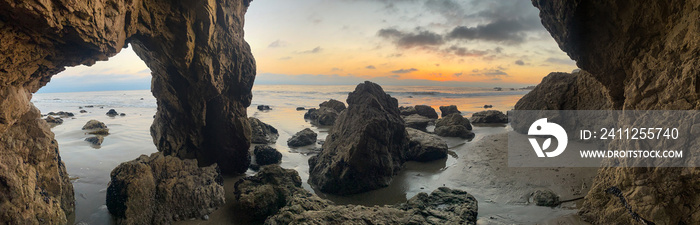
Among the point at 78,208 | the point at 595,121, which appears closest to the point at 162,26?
the point at 78,208

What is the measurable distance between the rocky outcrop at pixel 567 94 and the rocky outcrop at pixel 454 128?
2.20m

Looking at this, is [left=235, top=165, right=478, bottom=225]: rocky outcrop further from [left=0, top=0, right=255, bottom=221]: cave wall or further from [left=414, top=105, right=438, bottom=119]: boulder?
[left=414, top=105, right=438, bottom=119]: boulder

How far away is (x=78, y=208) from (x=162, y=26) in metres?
3.49

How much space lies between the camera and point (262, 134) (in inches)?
446

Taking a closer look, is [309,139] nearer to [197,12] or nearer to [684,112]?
[197,12]

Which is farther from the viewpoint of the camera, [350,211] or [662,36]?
[350,211]

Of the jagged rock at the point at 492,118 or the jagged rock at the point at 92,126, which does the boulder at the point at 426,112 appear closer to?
the jagged rock at the point at 492,118

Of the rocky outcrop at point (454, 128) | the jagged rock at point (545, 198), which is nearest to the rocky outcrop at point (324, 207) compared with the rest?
the jagged rock at point (545, 198)

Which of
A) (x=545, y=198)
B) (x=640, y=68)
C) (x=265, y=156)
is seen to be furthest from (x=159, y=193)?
(x=640, y=68)

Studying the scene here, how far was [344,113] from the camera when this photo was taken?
28.2ft

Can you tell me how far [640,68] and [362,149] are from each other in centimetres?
466

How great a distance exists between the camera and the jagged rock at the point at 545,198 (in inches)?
200

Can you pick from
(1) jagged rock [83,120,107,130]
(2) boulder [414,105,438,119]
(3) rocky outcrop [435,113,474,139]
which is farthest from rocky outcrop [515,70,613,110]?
(1) jagged rock [83,120,107,130]

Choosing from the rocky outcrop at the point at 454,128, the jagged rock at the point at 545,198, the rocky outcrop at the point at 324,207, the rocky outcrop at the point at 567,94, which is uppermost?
the rocky outcrop at the point at 567,94
